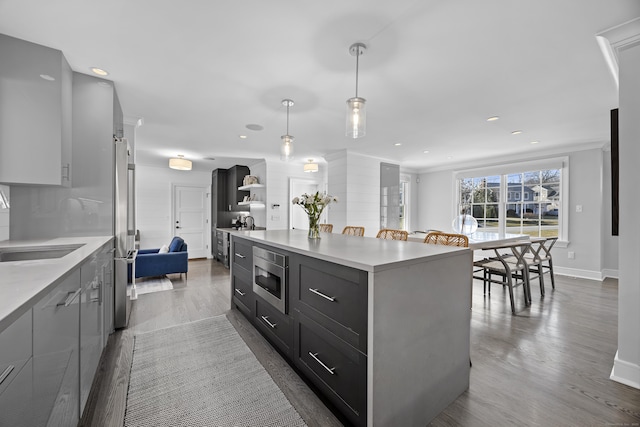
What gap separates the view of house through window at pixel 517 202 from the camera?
5.61 meters

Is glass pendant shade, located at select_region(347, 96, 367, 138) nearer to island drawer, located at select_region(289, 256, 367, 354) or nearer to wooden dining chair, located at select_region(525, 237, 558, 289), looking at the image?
island drawer, located at select_region(289, 256, 367, 354)

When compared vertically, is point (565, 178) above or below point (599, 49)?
below

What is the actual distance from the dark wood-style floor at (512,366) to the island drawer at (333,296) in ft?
1.82

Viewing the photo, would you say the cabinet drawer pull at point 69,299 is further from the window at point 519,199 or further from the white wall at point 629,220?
the window at point 519,199

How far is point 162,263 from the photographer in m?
4.73

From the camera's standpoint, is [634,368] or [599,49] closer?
[634,368]

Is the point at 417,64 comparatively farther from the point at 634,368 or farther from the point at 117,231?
the point at 117,231

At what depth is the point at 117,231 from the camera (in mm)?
2727

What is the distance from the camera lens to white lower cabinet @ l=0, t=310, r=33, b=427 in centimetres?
74

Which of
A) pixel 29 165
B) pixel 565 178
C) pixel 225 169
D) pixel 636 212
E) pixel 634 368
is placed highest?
pixel 225 169

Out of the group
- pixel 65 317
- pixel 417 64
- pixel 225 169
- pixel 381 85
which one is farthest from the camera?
pixel 225 169

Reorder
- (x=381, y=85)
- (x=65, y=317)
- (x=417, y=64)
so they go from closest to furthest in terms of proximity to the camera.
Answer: (x=65, y=317) < (x=417, y=64) < (x=381, y=85)

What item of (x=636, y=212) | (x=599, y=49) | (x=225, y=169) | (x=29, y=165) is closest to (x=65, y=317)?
(x=29, y=165)

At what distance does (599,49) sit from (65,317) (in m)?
3.73
